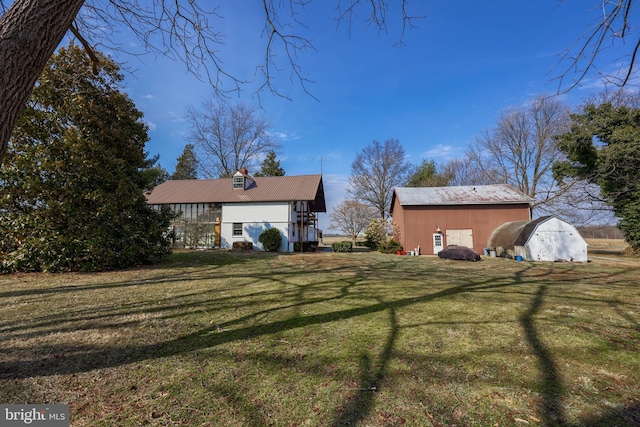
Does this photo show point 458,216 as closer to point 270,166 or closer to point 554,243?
point 554,243

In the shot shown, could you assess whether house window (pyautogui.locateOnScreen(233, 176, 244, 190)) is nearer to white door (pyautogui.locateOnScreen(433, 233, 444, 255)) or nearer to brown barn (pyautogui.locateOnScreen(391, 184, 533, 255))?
brown barn (pyautogui.locateOnScreen(391, 184, 533, 255))

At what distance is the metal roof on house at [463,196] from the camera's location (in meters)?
20.0

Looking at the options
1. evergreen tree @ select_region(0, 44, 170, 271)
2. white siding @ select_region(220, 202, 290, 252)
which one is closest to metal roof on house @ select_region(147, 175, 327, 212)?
white siding @ select_region(220, 202, 290, 252)

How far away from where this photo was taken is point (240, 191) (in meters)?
24.4

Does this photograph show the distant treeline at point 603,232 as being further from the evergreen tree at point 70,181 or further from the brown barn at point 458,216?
the evergreen tree at point 70,181

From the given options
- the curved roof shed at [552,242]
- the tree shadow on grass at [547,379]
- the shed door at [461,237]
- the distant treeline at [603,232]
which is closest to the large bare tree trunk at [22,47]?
the tree shadow on grass at [547,379]

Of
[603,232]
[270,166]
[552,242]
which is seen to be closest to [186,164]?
[270,166]

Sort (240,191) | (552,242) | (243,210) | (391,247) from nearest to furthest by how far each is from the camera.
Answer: (552,242)
(391,247)
(243,210)
(240,191)

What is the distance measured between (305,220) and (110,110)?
16.3 m

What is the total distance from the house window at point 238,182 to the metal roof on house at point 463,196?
13.6 meters

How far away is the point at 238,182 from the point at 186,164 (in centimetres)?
2415

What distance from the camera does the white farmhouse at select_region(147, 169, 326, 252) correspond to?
886 inches

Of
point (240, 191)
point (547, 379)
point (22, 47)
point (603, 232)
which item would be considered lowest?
point (547, 379)

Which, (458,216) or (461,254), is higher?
(458,216)
